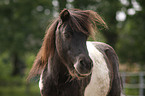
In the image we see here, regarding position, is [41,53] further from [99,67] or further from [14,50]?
[14,50]

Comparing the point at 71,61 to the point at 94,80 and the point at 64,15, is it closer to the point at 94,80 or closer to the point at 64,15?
the point at 64,15

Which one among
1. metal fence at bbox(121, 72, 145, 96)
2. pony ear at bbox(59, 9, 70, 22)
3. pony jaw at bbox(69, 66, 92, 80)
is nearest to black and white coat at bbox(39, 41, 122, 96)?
pony jaw at bbox(69, 66, 92, 80)

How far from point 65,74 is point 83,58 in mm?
652

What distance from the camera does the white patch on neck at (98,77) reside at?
149 inches

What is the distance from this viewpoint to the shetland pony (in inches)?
121

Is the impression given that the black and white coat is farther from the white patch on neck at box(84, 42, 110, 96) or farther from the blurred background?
the blurred background

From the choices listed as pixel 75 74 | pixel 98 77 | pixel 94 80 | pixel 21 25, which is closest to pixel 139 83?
pixel 21 25

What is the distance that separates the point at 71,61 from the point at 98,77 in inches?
39.1

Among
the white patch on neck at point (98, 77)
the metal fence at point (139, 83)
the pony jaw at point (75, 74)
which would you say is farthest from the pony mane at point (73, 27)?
the metal fence at point (139, 83)

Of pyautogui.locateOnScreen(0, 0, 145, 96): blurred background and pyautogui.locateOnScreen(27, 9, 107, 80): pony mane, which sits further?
pyautogui.locateOnScreen(0, 0, 145, 96): blurred background

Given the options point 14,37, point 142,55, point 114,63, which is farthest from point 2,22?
point 114,63

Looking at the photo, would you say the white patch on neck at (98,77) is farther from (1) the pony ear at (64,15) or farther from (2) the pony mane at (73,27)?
(1) the pony ear at (64,15)

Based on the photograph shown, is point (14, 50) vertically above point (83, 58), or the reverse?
point (83, 58)

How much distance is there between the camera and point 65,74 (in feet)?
11.4
